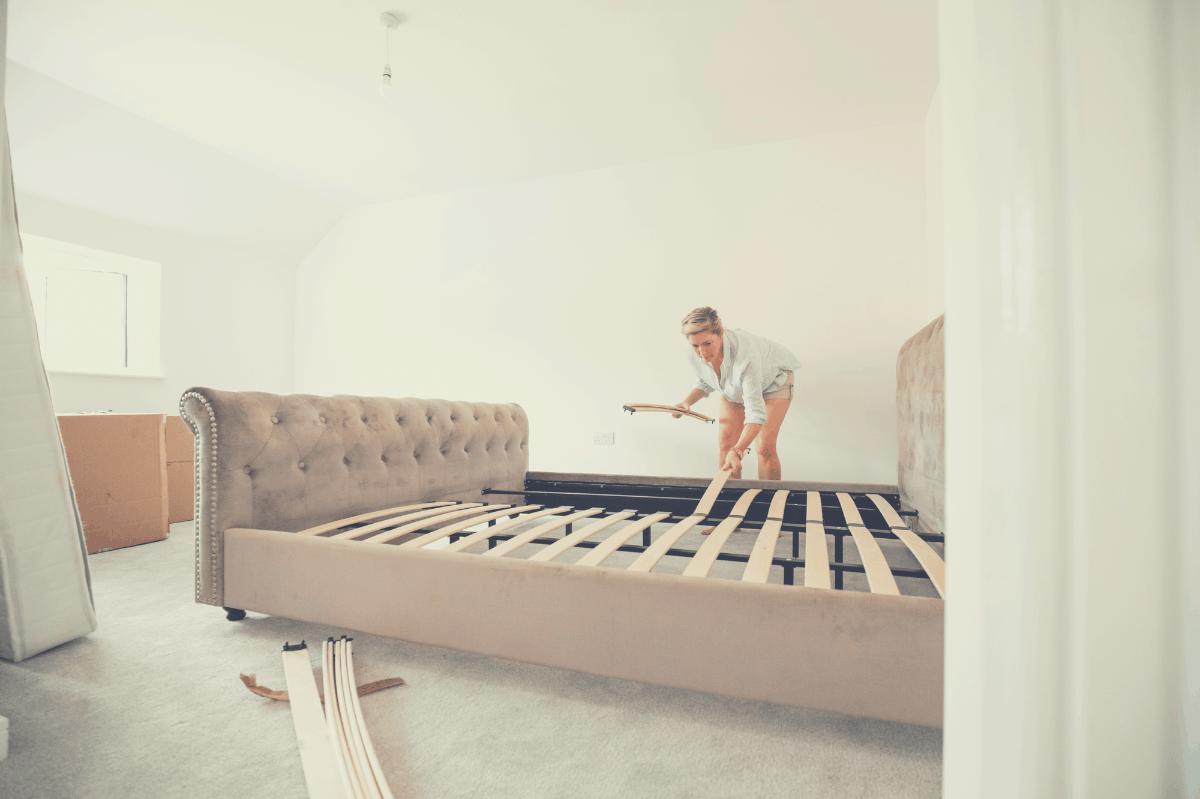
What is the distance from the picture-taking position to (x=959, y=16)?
0.87 feet

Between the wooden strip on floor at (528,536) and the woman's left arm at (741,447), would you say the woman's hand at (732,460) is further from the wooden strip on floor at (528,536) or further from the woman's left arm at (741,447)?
the wooden strip on floor at (528,536)

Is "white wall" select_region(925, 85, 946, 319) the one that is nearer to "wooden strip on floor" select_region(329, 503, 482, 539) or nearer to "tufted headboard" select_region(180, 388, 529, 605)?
"tufted headboard" select_region(180, 388, 529, 605)

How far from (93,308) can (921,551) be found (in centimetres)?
590

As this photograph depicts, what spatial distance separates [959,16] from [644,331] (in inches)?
173

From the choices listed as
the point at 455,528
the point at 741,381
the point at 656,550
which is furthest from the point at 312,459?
the point at 741,381

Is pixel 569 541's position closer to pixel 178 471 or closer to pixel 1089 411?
pixel 1089 411

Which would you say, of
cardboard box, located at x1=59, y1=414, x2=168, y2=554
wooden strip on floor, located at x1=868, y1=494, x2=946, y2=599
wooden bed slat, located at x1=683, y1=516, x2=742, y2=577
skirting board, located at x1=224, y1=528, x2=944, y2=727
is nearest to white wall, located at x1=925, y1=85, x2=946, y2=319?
wooden strip on floor, located at x1=868, y1=494, x2=946, y2=599

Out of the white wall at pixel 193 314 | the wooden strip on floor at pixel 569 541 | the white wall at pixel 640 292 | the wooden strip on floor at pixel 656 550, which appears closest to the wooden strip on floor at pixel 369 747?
the wooden strip on floor at pixel 569 541

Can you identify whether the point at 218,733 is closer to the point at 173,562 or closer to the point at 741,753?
the point at 741,753

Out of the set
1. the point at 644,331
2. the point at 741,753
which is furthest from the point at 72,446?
the point at 644,331

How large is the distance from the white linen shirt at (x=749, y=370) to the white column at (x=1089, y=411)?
2821 millimetres

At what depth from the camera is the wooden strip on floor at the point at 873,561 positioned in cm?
104

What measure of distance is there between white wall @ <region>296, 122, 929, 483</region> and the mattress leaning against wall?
3564mm

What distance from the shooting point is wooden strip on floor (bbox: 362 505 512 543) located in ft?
5.01
